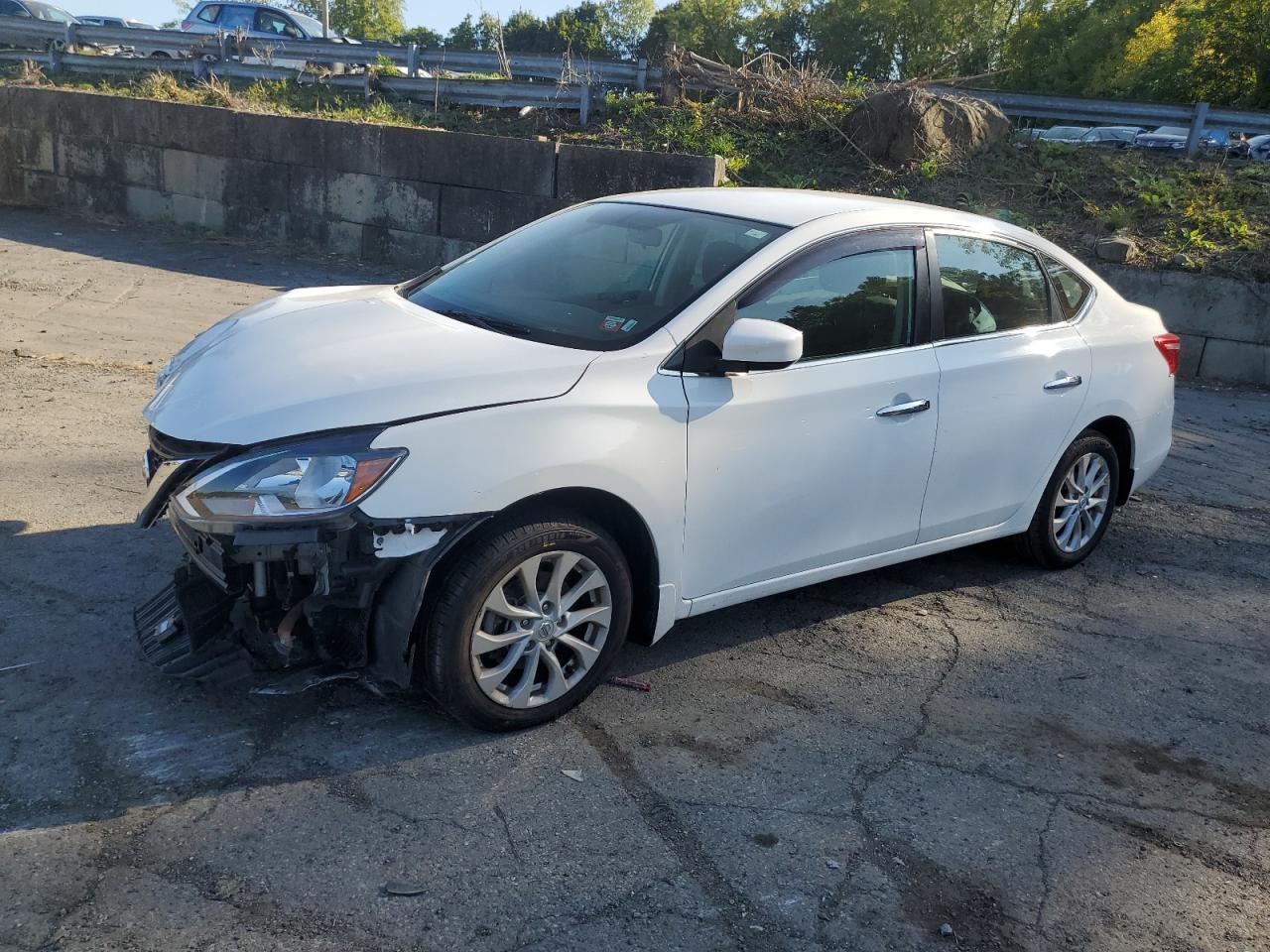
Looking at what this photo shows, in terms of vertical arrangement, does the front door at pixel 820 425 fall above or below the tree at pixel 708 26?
below

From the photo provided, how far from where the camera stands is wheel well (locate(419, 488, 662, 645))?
3.52 m

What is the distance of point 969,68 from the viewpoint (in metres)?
48.2

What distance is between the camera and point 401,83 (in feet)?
49.6

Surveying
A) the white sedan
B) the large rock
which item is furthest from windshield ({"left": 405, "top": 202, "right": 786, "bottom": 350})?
the large rock

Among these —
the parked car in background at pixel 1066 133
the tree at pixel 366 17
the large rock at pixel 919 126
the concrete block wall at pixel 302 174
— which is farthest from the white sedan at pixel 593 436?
the tree at pixel 366 17

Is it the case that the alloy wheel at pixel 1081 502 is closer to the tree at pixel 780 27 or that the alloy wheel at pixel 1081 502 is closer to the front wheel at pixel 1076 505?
the front wheel at pixel 1076 505

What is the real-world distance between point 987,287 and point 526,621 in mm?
2589

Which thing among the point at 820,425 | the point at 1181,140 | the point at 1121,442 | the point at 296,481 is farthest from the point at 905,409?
the point at 1181,140

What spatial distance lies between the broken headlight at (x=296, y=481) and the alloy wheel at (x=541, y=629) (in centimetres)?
53

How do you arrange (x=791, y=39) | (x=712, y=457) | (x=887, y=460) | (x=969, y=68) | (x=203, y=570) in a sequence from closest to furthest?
1. (x=203, y=570)
2. (x=712, y=457)
3. (x=887, y=460)
4. (x=969, y=68)
5. (x=791, y=39)

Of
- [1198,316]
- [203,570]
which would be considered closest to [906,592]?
[203,570]

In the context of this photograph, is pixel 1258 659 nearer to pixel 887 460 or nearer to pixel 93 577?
pixel 887 460

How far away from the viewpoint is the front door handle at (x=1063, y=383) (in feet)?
16.7

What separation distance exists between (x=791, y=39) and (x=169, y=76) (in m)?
55.7
